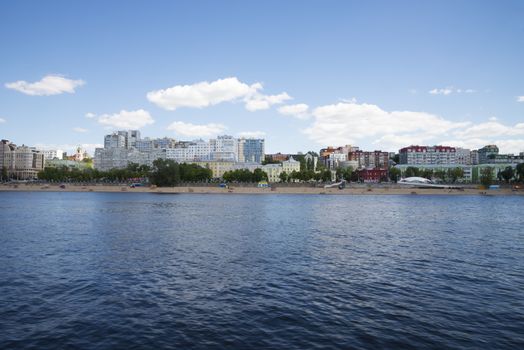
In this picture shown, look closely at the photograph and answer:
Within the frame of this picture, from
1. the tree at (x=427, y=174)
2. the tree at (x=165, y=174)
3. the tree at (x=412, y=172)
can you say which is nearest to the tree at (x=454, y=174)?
the tree at (x=427, y=174)

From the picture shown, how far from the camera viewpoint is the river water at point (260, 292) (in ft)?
43.2

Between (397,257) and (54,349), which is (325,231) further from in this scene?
(54,349)

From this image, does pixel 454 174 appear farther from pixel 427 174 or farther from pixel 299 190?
pixel 299 190

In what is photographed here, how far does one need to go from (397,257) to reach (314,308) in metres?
11.9

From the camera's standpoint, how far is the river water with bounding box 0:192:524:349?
13.2 meters

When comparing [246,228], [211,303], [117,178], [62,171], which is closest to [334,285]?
[211,303]

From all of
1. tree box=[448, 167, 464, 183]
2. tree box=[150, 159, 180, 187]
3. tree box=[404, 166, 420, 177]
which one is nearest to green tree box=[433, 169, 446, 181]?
tree box=[448, 167, 464, 183]

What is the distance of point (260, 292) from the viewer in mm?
17969

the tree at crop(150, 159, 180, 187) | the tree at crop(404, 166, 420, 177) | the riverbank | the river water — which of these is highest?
the tree at crop(404, 166, 420, 177)

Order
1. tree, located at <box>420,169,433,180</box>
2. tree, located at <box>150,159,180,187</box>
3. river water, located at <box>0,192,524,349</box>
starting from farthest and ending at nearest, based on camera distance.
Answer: tree, located at <box>420,169,433,180</box>, tree, located at <box>150,159,180,187</box>, river water, located at <box>0,192,524,349</box>

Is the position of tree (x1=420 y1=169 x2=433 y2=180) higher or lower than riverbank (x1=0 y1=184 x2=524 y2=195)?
higher

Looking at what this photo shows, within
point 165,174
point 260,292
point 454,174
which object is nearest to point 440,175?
point 454,174

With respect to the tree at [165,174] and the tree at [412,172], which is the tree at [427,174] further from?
the tree at [165,174]

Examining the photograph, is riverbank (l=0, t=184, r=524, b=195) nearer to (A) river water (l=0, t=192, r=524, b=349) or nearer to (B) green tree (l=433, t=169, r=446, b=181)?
(B) green tree (l=433, t=169, r=446, b=181)
